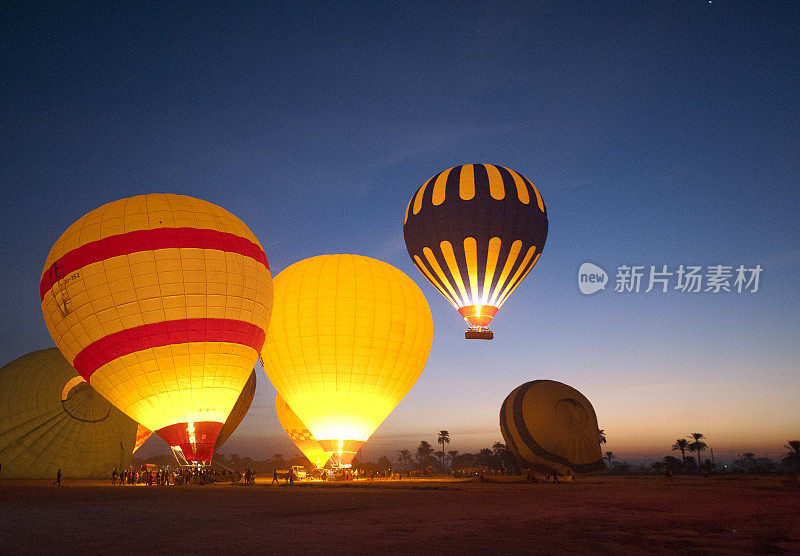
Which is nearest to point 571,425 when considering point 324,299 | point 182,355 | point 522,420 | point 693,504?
point 522,420

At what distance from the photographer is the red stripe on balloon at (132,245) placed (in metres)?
17.3

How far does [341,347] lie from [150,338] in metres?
8.43

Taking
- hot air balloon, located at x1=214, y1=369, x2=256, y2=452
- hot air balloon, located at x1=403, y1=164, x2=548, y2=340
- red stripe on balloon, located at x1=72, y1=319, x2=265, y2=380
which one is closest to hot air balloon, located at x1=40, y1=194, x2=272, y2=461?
red stripe on balloon, located at x1=72, y1=319, x2=265, y2=380

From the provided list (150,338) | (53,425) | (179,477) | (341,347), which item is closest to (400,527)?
(150,338)

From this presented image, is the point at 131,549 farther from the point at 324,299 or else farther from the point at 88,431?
the point at 88,431

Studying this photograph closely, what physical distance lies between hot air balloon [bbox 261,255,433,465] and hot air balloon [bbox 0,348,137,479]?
322 inches

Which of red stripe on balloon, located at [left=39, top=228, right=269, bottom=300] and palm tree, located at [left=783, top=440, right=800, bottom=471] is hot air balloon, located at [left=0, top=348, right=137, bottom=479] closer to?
red stripe on balloon, located at [left=39, top=228, right=269, bottom=300]

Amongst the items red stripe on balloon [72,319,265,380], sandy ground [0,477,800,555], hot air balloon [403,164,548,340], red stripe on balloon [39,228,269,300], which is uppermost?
hot air balloon [403,164,548,340]

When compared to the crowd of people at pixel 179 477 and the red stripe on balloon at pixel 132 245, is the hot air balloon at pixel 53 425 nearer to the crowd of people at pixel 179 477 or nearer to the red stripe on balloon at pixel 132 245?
the crowd of people at pixel 179 477

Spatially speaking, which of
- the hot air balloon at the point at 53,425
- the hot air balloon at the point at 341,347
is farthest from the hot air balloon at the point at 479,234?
the hot air balloon at the point at 53,425

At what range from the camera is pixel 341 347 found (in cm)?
2386

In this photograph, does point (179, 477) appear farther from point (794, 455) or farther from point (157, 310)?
point (794, 455)

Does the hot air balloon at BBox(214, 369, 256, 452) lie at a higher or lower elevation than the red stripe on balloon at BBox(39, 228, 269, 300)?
lower

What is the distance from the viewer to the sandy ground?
646 cm
